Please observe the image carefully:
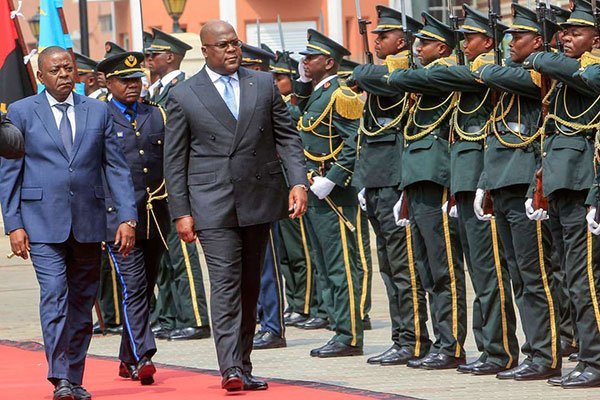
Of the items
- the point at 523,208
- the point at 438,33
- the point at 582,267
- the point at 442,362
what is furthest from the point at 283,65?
the point at 582,267

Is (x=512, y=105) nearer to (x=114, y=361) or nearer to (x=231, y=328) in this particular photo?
(x=231, y=328)

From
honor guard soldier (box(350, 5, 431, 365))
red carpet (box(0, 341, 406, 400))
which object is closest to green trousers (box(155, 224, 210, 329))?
red carpet (box(0, 341, 406, 400))

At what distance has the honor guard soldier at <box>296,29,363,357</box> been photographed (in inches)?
483

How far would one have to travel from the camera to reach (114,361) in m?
12.4

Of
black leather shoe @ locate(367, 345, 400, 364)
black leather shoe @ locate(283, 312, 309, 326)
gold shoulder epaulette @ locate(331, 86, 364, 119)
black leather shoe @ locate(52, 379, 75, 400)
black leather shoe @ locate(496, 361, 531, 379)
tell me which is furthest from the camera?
black leather shoe @ locate(283, 312, 309, 326)

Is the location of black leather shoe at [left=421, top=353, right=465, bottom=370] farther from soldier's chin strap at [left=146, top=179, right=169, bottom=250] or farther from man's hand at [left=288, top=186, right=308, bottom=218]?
soldier's chin strap at [left=146, top=179, right=169, bottom=250]

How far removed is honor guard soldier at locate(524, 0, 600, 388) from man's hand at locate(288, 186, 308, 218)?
1.28 m

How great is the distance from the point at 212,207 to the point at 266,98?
27.9 inches

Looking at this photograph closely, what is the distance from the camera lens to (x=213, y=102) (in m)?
10.5

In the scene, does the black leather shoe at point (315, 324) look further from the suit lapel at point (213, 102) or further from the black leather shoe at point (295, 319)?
the suit lapel at point (213, 102)

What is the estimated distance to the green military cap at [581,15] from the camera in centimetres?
998

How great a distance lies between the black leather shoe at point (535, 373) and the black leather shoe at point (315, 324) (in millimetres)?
4013

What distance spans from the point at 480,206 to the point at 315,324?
4.06 metres

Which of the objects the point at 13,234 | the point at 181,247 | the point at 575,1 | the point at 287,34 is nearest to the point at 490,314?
the point at 575,1
